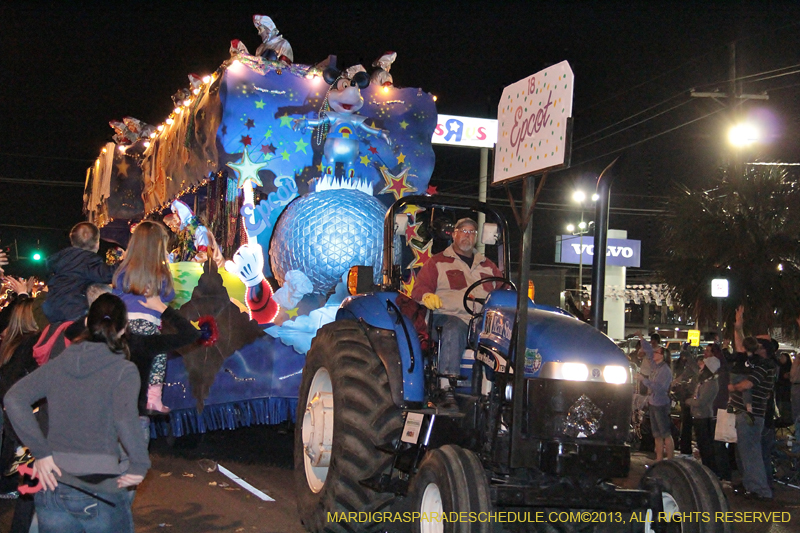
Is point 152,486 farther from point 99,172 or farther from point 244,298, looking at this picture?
point 99,172

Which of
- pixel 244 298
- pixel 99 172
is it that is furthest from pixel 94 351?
pixel 99 172

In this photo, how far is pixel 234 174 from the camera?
9.06 m

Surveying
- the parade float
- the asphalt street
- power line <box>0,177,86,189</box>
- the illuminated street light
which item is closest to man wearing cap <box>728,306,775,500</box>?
the asphalt street

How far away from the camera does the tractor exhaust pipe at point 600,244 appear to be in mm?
4874

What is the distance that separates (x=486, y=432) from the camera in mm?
4941

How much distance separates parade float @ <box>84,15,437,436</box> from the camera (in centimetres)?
809

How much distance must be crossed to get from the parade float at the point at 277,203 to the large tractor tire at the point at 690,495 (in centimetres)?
394

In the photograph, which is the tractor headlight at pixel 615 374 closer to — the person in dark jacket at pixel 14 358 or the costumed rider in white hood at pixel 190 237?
the person in dark jacket at pixel 14 358

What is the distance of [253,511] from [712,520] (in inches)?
146

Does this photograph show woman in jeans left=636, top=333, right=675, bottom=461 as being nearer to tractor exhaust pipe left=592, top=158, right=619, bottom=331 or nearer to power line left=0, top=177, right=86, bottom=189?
Answer: tractor exhaust pipe left=592, top=158, right=619, bottom=331

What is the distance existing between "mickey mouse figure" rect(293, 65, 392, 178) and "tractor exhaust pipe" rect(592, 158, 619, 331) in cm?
463

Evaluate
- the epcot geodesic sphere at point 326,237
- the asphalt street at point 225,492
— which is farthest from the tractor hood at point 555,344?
the epcot geodesic sphere at point 326,237

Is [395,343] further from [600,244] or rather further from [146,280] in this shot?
[146,280]

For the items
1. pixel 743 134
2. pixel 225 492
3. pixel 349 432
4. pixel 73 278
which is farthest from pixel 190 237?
pixel 743 134
